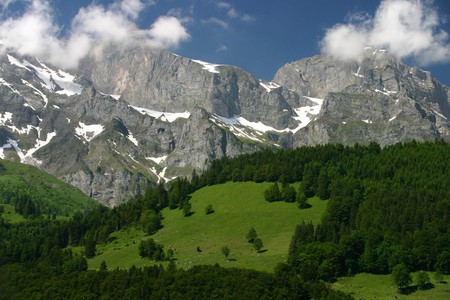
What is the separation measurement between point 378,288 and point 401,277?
231 inches

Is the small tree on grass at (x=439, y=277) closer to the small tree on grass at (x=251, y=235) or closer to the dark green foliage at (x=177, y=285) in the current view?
the dark green foliage at (x=177, y=285)

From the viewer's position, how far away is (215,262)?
154 m

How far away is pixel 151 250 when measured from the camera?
171m

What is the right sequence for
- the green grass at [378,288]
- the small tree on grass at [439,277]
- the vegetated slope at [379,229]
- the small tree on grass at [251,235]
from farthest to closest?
1. the small tree on grass at [251,235]
2. the vegetated slope at [379,229]
3. the small tree on grass at [439,277]
4. the green grass at [378,288]

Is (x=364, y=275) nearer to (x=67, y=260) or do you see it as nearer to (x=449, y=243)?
(x=449, y=243)

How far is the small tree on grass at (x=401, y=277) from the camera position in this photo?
124000 millimetres

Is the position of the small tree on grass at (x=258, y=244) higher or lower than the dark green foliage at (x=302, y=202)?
lower

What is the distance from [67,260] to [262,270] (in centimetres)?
6855

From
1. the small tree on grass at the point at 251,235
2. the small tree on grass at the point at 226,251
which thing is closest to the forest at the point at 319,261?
the small tree on grass at the point at 251,235

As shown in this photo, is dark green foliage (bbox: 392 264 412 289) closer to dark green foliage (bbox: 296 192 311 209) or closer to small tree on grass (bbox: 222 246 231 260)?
small tree on grass (bbox: 222 246 231 260)

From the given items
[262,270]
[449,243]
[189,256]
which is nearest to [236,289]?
[262,270]

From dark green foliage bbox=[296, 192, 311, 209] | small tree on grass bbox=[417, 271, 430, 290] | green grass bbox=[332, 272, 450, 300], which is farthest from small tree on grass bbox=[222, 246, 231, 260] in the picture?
small tree on grass bbox=[417, 271, 430, 290]

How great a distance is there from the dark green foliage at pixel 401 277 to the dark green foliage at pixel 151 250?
6746 cm

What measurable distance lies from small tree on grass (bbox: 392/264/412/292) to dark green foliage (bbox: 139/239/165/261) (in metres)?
67.6
